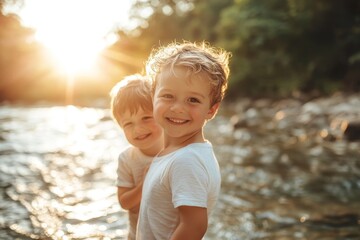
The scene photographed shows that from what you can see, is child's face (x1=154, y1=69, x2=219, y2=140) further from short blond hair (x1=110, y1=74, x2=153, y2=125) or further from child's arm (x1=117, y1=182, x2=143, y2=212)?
child's arm (x1=117, y1=182, x2=143, y2=212)

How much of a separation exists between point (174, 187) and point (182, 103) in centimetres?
34

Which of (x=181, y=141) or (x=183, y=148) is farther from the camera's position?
(x=181, y=141)

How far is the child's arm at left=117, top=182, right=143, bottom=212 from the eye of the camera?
2.19 metres

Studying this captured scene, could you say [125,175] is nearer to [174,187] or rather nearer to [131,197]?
[131,197]

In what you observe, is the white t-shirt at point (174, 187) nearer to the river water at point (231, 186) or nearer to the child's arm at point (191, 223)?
the child's arm at point (191, 223)

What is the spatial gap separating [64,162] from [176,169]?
635 cm

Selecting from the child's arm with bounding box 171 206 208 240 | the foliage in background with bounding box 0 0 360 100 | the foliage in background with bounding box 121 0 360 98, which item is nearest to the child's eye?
the child's arm with bounding box 171 206 208 240

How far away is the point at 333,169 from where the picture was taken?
21.8 ft

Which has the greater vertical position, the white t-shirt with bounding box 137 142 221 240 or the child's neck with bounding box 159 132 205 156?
the child's neck with bounding box 159 132 205 156

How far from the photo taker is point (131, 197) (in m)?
2.22

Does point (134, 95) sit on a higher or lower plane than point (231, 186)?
lower

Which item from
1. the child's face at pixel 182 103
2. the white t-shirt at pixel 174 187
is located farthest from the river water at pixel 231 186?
the child's face at pixel 182 103

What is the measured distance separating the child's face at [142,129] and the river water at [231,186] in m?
1.83

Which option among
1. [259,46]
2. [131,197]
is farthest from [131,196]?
[259,46]
